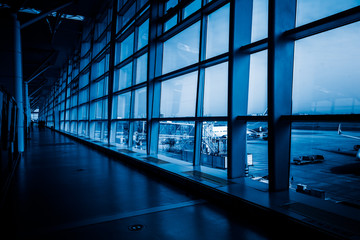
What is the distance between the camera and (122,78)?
1156 cm

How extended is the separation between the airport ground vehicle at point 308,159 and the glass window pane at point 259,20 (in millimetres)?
2353

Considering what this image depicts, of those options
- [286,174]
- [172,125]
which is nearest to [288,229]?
[286,174]

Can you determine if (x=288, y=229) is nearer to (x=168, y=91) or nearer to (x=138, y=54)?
(x=168, y=91)

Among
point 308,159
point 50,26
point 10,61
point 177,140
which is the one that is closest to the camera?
point 308,159

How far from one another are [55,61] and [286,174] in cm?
3092

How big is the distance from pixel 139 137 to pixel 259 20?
270 inches

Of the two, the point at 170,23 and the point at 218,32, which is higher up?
the point at 170,23

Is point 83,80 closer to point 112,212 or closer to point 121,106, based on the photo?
point 121,106

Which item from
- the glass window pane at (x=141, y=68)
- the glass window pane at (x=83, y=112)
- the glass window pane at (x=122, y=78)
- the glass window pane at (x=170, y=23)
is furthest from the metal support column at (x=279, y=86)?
the glass window pane at (x=83, y=112)

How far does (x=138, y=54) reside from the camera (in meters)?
9.16

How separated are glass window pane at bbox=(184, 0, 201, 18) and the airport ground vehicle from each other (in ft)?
14.8

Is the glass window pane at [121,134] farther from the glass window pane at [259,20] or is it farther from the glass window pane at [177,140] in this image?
the glass window pane at [259,20]

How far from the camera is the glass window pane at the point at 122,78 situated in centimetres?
1082

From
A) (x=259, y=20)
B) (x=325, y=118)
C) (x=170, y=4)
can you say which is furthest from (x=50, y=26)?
(x=325, y=118)
